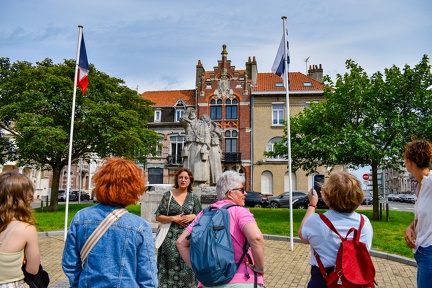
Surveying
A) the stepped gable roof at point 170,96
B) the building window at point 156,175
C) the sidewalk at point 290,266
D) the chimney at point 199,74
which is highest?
the chimney at point 199,74

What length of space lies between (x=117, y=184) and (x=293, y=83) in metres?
41.3

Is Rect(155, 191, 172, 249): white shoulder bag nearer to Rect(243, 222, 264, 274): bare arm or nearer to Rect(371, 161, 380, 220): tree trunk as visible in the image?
Rect(243, 222, 264, 274): bare arm

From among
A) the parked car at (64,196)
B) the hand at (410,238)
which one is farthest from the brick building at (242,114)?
the hand at (410,238)

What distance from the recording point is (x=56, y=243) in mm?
10805

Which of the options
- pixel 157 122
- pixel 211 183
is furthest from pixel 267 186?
pixel 211 183

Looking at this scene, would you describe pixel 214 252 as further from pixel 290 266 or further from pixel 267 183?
pixel 267 183

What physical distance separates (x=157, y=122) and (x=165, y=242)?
40341 mm

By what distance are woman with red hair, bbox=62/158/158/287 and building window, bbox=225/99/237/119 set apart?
3951 centimetres

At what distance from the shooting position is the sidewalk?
684 cm

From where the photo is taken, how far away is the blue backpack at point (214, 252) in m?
2.70

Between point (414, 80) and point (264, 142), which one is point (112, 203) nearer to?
point (414, 80)

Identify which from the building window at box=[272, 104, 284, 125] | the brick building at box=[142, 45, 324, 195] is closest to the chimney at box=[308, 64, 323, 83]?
the brick building at box=[142, 45, 324, 195]

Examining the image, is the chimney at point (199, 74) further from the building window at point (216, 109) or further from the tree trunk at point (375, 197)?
the tree trunk at point (375, 197)

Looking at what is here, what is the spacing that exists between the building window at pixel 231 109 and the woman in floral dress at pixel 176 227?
3662 cm
